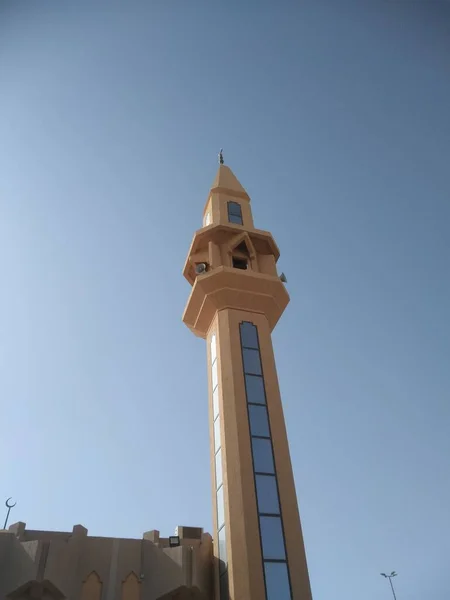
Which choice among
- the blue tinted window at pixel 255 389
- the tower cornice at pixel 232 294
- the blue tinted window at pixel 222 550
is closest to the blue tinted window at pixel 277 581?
the blue tinted window at pixel 222 550

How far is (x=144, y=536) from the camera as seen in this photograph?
628 inches

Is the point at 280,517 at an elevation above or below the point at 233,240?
below

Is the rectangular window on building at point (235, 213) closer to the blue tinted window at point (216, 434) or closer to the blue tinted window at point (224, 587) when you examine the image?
the blue tinted window at point (216, 434)

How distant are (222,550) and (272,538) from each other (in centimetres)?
145

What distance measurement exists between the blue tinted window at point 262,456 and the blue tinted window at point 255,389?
1550 mm

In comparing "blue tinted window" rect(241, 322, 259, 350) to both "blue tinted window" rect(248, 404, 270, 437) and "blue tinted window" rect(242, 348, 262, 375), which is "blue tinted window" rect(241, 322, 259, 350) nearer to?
"blue tinted window" rect(242, 348, 262, 375)

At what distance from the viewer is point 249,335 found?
67.8 feet

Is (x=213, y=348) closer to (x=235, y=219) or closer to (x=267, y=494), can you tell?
(x=267, y=494)

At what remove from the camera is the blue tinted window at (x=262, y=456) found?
1664 centimetres

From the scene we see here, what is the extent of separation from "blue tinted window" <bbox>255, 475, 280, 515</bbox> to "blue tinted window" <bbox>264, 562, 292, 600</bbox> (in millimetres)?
1500

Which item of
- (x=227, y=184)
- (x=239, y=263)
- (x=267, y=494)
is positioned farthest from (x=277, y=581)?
(x=227, y=184)

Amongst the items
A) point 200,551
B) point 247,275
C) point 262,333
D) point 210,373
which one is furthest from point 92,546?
point 247,275

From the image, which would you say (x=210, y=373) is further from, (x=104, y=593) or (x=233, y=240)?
(x=104, y=593)

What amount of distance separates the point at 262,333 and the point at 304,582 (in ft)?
29.3
